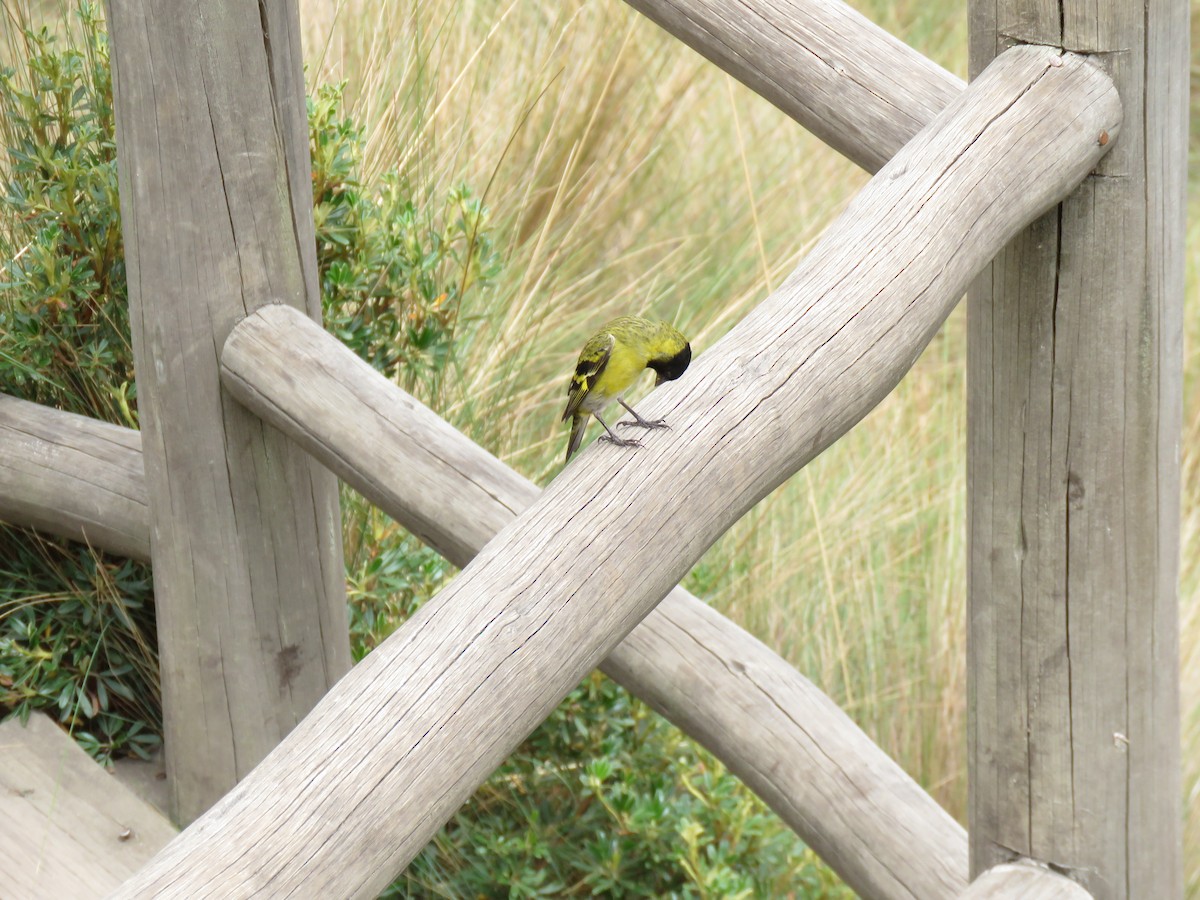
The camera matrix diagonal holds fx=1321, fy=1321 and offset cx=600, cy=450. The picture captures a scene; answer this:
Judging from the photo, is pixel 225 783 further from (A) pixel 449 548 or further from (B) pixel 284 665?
(A) pixel 449 548

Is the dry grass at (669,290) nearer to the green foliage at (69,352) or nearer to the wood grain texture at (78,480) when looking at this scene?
the green foliage at (69,352)

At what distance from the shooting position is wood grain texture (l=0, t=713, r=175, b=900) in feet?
7.86

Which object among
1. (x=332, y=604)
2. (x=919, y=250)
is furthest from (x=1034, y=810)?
(x=332, y=604)

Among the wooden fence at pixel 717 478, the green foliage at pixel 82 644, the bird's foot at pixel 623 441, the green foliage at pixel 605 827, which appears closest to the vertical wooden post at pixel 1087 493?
the wooden fence at pixel 717 478

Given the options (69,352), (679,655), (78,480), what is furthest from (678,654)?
(69,352)

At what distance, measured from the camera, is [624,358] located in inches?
88.6

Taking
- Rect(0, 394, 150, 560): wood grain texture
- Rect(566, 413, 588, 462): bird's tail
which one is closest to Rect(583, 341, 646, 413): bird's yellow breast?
Rect(566, 413, 588, 462): bird's tail

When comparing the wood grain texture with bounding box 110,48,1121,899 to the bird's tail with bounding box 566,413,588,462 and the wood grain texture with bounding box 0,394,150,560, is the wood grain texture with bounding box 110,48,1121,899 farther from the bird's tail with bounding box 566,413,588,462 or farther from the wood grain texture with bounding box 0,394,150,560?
the wood grain texture with bounding box 0,394,150,560

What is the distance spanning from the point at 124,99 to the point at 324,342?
20.7 inches

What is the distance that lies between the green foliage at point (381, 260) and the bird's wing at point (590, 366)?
0.67 meters

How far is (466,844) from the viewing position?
320cm

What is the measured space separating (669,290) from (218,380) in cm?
207

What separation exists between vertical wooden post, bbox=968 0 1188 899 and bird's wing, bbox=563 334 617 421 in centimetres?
62

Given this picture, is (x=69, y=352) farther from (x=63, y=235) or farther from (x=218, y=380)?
(x=218, y=380)
